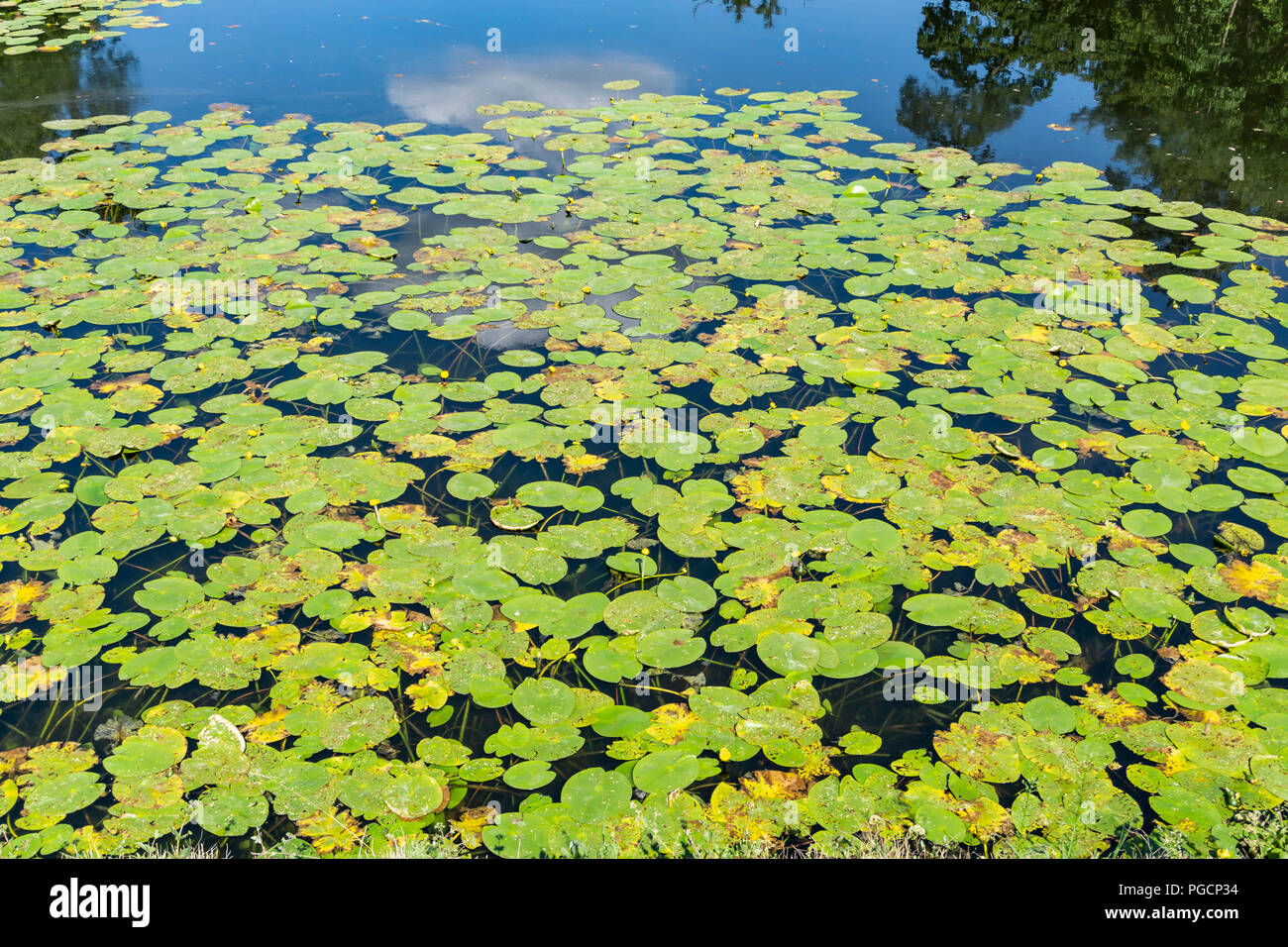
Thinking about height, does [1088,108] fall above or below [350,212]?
above

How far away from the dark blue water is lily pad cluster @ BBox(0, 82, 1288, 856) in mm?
1616

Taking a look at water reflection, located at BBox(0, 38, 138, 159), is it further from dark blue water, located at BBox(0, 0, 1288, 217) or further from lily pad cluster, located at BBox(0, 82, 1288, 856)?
lily pad cluster, located at BBox(0, 82, 1288, 856)

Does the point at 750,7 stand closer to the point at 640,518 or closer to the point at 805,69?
the point at 805,69

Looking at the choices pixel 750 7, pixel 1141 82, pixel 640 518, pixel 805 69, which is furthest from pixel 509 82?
pixel 640 518

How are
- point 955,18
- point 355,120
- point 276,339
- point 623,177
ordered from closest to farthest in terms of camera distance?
point 276,339 < point 623,177 < point 355,120 < point 955,18

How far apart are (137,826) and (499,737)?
1.08 m

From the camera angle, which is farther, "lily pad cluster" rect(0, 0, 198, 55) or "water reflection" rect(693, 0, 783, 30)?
"water reflection" rect(693, 0, 783, 30)

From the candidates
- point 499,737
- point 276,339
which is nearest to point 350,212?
point 276,339

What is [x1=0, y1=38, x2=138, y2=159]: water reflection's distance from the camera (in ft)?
25.3

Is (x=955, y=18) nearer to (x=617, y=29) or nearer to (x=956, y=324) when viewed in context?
(x=617, y=29)

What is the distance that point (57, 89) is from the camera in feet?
28.6

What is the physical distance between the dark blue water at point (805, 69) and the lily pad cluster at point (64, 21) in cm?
36

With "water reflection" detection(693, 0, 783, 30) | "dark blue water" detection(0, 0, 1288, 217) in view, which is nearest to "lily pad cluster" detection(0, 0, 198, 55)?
"dark blue water" detection(0, 0, 1288, 217)
